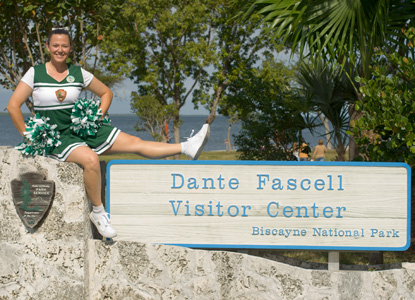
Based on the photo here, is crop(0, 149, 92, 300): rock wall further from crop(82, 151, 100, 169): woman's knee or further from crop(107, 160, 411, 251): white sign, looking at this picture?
crop(107, 160, 411, 251): white sign

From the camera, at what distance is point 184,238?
420 centimetres

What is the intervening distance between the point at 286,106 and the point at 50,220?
692cm

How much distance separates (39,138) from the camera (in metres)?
4.06

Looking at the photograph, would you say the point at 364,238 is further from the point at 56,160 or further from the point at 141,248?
the point at 56,160

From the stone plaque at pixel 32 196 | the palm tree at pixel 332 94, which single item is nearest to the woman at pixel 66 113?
the stone plaque at pixel 32 196

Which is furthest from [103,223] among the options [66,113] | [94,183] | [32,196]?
[66,113]

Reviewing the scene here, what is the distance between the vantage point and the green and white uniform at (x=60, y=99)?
161 inches

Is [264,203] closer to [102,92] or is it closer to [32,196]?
[102,92]

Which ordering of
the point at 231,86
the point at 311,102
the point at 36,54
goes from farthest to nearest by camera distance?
the point at 231,86 → the point at 36,54 → the point at 311,102

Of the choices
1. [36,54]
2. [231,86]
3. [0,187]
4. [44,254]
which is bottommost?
[44,254]

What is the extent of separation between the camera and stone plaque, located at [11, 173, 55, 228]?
4055 millimetres

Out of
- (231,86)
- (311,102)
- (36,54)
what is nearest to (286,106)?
(311,102)

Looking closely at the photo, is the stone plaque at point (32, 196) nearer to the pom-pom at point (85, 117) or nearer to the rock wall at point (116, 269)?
the rock wall at point (116, 269)

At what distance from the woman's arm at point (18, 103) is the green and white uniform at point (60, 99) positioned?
48 millimetres
